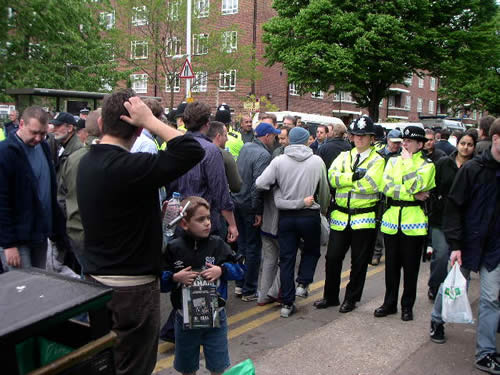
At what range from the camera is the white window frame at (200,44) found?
82.2ft

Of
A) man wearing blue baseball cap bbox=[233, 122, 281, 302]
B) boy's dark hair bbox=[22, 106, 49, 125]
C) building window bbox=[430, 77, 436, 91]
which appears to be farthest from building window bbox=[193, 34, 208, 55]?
building window bbox=[430, 77, 436, 91]

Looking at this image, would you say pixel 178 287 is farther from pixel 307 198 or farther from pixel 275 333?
pixel 307 198

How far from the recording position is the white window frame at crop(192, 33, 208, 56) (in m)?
25.1

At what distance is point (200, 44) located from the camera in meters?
25.8

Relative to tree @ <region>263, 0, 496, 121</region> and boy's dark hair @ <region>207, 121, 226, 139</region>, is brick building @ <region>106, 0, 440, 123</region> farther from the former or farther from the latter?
boy's dark hair @ <region>207, 121, 226, 139</region>

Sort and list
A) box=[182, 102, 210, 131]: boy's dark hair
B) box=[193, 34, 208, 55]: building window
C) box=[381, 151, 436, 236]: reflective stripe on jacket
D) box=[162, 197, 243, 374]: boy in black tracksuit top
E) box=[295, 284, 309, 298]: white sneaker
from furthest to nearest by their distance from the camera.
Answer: box=[193, 34, 208, 55]: building window → box=[295, 284, 309, 298]: white sneaker → box=[381, 151, 436, 236]: reflective stripe on jacket → box=[182, 102, 210, 131]: boy's dark hair → box=[162, 197, 243, 374]: boy in black tracksuit top

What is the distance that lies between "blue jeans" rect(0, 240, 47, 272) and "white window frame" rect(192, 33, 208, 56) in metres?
21.8

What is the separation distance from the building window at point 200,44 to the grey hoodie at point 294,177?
20.8 meters

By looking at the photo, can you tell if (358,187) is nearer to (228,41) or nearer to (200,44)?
(200,44)

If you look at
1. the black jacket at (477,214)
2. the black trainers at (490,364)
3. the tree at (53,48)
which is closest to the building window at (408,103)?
the tree at (53,48)

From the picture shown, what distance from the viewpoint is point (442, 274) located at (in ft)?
18.4

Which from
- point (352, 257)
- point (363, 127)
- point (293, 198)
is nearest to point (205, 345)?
point (293, 198)

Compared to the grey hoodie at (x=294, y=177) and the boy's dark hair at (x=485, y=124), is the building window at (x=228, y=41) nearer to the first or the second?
the boy's dark hair at (x=485, y=124)

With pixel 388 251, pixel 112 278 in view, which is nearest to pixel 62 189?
pixel 112 278
